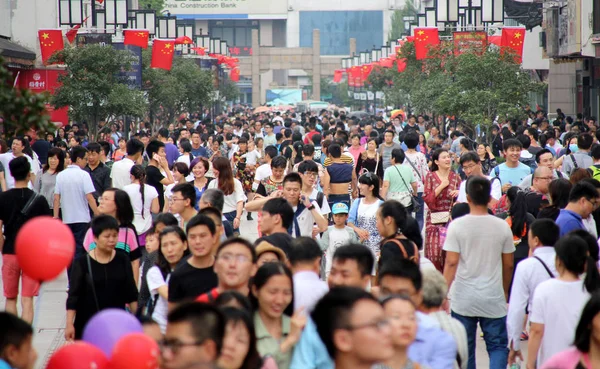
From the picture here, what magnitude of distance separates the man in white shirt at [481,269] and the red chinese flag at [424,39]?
Answer: 24.5 m

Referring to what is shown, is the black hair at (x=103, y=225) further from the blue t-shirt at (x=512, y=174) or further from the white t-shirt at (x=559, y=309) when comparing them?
the blue t-shirt at (x=512, y=174)

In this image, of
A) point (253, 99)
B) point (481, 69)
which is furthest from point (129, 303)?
point (253, 99)

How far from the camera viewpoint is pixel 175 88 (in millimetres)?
35500

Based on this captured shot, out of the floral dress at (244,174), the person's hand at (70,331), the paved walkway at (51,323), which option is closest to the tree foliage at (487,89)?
the floral dress at (244,174)

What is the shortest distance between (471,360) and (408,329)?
8.86 feet

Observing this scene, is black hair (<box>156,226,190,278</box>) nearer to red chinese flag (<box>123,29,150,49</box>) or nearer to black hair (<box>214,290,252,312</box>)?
black hair (<box>214,290,252,312</box>)

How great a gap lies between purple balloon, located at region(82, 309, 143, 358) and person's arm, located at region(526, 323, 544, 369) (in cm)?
257

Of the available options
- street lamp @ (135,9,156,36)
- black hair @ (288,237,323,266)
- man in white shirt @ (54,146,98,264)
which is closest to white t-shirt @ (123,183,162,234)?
man in white shirt @ (54,146,98,264)

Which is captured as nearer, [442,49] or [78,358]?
[78,358]

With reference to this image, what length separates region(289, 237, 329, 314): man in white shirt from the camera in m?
5.91

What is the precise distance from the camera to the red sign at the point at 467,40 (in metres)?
26.8

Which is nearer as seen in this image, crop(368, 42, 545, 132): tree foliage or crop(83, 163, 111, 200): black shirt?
crop(83, 163, 111, 200): black shirt

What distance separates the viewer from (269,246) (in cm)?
643

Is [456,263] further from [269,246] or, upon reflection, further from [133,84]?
[133,84]
